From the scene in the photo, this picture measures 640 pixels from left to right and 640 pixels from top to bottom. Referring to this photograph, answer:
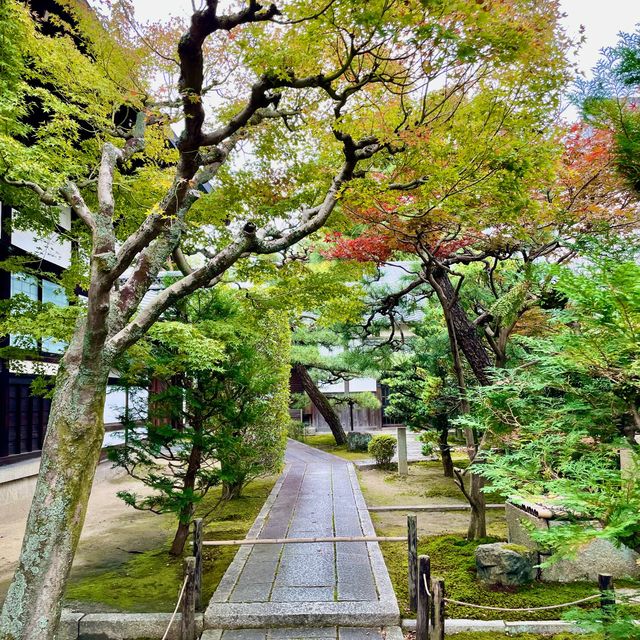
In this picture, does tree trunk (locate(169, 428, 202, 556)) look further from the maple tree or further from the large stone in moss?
the large stone in moss

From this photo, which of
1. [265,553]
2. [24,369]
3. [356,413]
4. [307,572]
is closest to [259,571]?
[307,572]

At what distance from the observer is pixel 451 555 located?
6.46 metres

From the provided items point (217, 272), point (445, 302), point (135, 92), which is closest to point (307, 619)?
→ point (217, 272)

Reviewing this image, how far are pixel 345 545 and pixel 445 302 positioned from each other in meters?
3.75

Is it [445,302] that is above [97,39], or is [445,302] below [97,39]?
below

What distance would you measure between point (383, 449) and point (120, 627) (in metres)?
10.6

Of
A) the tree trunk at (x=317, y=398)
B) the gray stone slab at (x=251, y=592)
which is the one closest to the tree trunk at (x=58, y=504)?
the gray stone slab at (x=251, y=592)

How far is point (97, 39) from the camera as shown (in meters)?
6.71

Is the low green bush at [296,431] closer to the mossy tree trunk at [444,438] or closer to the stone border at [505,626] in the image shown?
the mossy tree trunk at [444,438]

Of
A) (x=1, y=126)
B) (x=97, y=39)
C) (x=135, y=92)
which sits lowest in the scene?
(x=1, y=126)

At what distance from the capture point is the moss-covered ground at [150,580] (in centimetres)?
533

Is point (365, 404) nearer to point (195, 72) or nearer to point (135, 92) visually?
point (135, 92)

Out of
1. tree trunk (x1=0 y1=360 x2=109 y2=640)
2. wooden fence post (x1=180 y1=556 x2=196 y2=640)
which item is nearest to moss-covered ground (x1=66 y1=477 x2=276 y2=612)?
wooden fence post (x1=180 y1=556 x2=196 y2=640)

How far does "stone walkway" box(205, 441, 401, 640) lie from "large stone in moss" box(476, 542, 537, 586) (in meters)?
1.11
